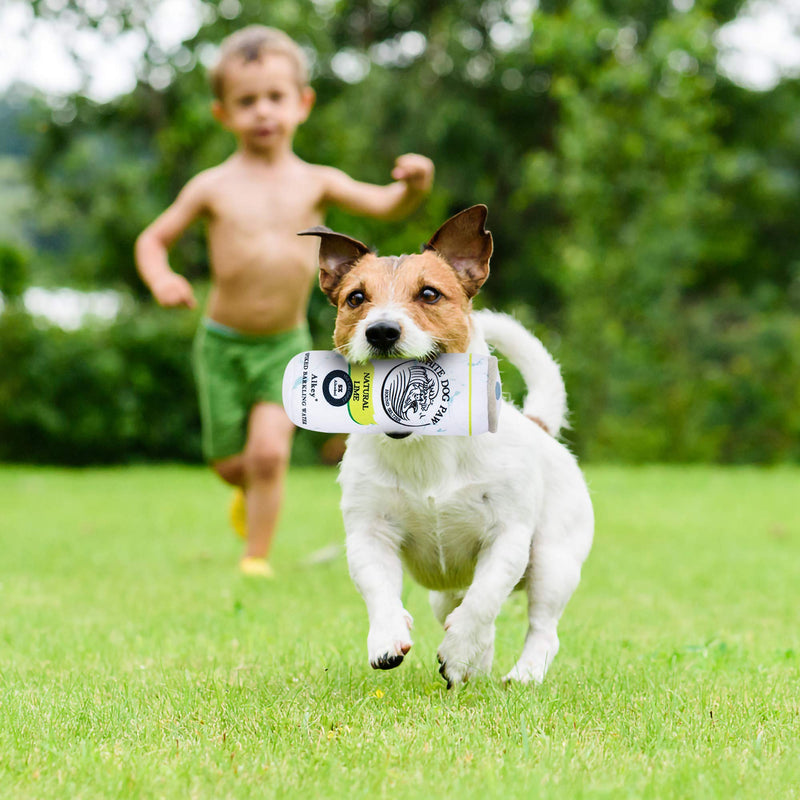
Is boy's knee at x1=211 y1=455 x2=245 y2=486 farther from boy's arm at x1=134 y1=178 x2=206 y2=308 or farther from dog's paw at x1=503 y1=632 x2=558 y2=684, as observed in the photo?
dog's paw at x1=503 y1=632 x2=558 y2=684

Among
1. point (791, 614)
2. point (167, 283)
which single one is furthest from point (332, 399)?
point (791, 614)

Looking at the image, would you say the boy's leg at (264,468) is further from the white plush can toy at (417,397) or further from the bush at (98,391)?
the bush at (98,391)

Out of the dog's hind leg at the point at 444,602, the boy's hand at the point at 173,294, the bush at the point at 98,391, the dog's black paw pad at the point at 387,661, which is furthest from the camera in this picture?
the bush at the point at 98,391

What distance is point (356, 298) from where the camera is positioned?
129 inches

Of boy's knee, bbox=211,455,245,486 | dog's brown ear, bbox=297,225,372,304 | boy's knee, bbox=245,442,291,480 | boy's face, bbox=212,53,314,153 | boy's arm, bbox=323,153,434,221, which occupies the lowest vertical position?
boy's knee, bbox=211,455,245,486

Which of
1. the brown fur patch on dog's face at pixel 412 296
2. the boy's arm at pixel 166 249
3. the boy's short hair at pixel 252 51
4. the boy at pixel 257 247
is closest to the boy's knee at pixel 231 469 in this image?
the boy at pixel 257 247

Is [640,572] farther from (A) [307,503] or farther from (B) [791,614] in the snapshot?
(A) [307,503]

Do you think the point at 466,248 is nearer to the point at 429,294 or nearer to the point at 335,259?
the point at 429,294

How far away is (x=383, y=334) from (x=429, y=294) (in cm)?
27

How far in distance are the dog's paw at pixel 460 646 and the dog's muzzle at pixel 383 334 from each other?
0.84 m

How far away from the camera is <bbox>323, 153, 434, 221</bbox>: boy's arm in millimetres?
5250

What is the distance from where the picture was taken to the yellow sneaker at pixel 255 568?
634 centimetres

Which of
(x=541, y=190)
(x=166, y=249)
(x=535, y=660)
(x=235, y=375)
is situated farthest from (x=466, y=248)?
(x=541, y=190)

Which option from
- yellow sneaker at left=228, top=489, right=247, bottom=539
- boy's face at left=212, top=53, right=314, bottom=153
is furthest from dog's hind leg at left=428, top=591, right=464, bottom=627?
boy's face at left=212, top=53, right=314, bottom=153
